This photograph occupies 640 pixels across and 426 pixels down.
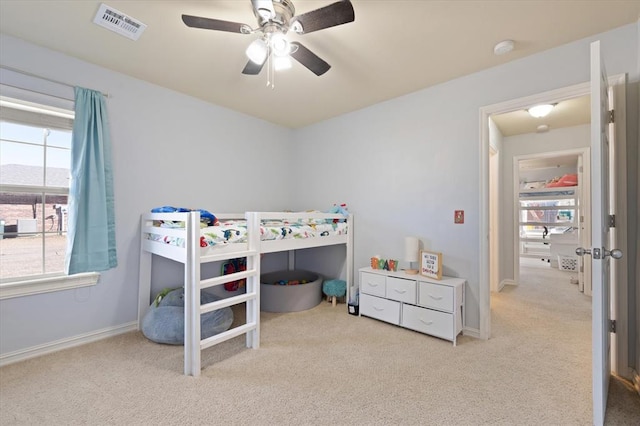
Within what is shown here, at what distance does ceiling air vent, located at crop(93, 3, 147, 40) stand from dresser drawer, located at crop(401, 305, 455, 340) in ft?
9.86

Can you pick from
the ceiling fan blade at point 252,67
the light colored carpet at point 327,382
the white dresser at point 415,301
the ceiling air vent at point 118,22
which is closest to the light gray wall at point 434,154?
the white dresser at point 415,301

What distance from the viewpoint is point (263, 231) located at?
240cm

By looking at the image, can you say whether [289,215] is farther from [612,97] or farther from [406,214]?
[612,97]

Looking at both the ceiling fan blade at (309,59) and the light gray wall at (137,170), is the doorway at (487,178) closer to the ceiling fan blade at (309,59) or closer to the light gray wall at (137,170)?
the ceiling fan blade at (309,59)

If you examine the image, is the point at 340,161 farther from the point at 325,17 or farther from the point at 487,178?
the point at 325,17

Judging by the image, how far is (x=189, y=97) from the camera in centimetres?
298

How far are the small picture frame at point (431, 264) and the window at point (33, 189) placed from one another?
2965 mm

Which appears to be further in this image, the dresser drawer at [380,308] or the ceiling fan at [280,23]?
the dresser drawer at [380,308]

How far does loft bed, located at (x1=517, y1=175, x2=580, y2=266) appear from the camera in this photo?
19.5 ft

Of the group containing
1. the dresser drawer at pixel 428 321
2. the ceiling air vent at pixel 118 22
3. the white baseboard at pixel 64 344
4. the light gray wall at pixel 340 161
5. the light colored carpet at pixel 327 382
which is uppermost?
the ceiling air vent at pixel 118 22

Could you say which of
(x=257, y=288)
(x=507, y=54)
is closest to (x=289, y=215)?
(x=257, y=288)

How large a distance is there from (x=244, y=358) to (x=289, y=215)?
1.25 meters

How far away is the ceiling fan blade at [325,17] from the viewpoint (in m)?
1.37

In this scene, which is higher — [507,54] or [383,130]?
[507,54]
